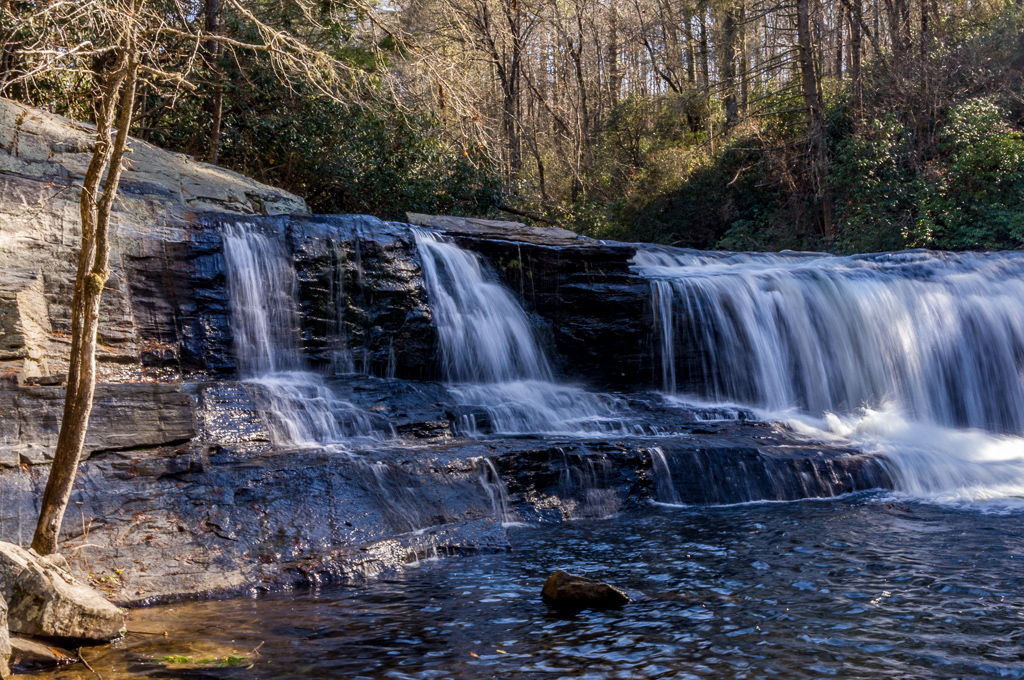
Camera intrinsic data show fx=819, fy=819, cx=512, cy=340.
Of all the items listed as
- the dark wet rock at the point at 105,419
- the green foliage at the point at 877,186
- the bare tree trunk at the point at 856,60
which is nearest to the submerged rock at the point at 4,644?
the dark wet rock at the point at 105,419

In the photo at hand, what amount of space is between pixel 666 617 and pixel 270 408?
16.3 ft

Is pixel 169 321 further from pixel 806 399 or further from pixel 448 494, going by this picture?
pixel 806 399

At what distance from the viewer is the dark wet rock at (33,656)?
4.18 metres

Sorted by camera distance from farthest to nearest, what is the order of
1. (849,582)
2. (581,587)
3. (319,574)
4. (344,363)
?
(344,363), (319,574), (849,582), (581,587)

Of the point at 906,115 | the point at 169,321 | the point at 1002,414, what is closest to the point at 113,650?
the point at 169,321

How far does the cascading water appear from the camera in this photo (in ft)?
30.0

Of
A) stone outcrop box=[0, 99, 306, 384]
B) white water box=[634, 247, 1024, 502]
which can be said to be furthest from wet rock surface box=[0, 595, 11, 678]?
white water box=[634, 247, 1024, 502]

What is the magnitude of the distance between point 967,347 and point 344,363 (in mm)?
9801

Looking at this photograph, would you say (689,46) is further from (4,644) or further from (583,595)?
(4,644)

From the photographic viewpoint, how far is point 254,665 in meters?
4.41

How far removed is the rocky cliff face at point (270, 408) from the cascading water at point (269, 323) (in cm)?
13

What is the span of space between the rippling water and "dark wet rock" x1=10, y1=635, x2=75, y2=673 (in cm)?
16

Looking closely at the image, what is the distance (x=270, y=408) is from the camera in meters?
8.50

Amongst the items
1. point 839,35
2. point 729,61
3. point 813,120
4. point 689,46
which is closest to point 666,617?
point 813,120
